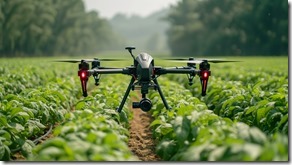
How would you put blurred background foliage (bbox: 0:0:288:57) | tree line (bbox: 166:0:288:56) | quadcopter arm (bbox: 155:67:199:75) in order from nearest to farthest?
quadcopter arm (bbox: 155:67:199:75) → blurred background foliage (bbox: 0:0:288:57) → tree line (bbox: 166:0:288:56)

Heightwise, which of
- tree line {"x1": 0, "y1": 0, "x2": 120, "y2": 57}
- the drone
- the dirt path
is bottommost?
the dirt path

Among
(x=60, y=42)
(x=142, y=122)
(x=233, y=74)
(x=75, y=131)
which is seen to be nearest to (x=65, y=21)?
(x=60, y=42)

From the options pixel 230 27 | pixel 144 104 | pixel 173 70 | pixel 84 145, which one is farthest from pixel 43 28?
pixel 84 145

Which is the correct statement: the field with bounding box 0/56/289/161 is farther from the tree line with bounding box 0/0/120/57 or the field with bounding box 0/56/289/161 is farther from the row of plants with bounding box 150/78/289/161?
the tree line with bounding box 0/0/120/57

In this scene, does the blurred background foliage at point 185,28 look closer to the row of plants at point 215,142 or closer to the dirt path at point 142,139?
the dirt path at point 142,139

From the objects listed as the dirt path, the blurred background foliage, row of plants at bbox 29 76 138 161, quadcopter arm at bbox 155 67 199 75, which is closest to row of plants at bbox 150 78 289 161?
the dirt path

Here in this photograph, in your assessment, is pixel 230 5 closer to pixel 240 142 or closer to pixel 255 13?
pixel 255 13

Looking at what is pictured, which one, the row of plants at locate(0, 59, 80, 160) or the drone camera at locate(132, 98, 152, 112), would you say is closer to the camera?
the row of plants at locate(0, 59, 80, 160)

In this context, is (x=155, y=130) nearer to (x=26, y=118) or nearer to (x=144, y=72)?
(x=144, y=72)
